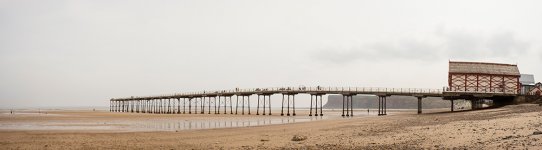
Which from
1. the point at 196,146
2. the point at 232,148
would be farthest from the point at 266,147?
the point at 196,146

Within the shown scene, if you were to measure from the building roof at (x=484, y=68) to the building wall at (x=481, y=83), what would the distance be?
0.48 m

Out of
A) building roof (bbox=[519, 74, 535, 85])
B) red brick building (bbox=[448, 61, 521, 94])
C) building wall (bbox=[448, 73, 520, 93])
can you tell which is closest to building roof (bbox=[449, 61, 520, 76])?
red brick building (bbox=[448, 61, 521, 94])

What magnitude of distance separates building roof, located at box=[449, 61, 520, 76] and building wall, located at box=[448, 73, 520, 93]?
1.58 feet

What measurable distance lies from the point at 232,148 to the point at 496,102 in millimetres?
39636

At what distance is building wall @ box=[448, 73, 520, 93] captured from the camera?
156 ft

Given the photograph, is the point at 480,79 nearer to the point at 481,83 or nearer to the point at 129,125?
the point at 481,83

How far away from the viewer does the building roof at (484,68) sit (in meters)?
48.1

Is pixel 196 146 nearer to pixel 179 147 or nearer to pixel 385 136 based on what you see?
pixel 179 147

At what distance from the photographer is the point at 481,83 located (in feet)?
157

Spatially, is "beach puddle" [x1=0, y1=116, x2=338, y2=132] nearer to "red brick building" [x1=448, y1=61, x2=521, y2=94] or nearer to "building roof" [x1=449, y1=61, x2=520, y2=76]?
"red brick building" [x1=448, y1=61, x2=521, y2=94]

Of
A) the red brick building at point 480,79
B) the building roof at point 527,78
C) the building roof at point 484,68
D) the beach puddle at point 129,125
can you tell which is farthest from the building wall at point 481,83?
the beach puddle at point 129,125

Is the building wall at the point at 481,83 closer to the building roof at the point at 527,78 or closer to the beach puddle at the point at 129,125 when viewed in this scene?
the building roof at the point at 527,78

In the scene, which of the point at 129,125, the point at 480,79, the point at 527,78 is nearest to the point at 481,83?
the point at 480,79

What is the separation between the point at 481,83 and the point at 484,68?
1935 millimetres
